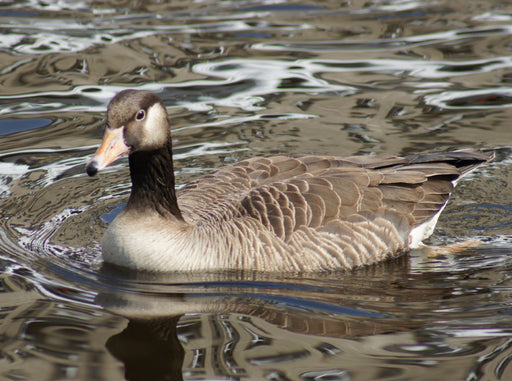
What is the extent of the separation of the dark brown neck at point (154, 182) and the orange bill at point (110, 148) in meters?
0.57

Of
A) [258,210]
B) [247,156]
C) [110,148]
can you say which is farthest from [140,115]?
[247,156]

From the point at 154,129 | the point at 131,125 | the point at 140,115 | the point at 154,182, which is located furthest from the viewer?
the point at 154,182

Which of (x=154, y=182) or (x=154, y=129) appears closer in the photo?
(x=154, y=129)

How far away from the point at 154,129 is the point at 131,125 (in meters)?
0.33

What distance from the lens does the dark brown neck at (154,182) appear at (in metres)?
8.73

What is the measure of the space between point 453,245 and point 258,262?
2.67 metres

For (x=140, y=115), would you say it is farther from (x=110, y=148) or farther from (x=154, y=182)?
(x=154, y=182)

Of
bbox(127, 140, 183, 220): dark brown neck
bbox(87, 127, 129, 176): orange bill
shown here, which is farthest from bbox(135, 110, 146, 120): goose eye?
bbox(127, 140, 183, 220): dark brown neck

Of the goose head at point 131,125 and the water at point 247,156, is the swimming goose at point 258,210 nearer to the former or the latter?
the goose head at point 131,125

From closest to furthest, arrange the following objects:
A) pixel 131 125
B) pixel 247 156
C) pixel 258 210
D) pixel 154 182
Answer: pixel 131 125
pixel 154 182
pixel 258 210
pixel 247 156

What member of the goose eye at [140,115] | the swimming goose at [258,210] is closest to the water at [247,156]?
the swimming goose at [258,210]

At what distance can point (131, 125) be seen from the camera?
820cm

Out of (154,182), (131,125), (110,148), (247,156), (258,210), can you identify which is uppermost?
(131,125)

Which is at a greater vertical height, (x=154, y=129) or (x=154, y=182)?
(x=154, y=129)
